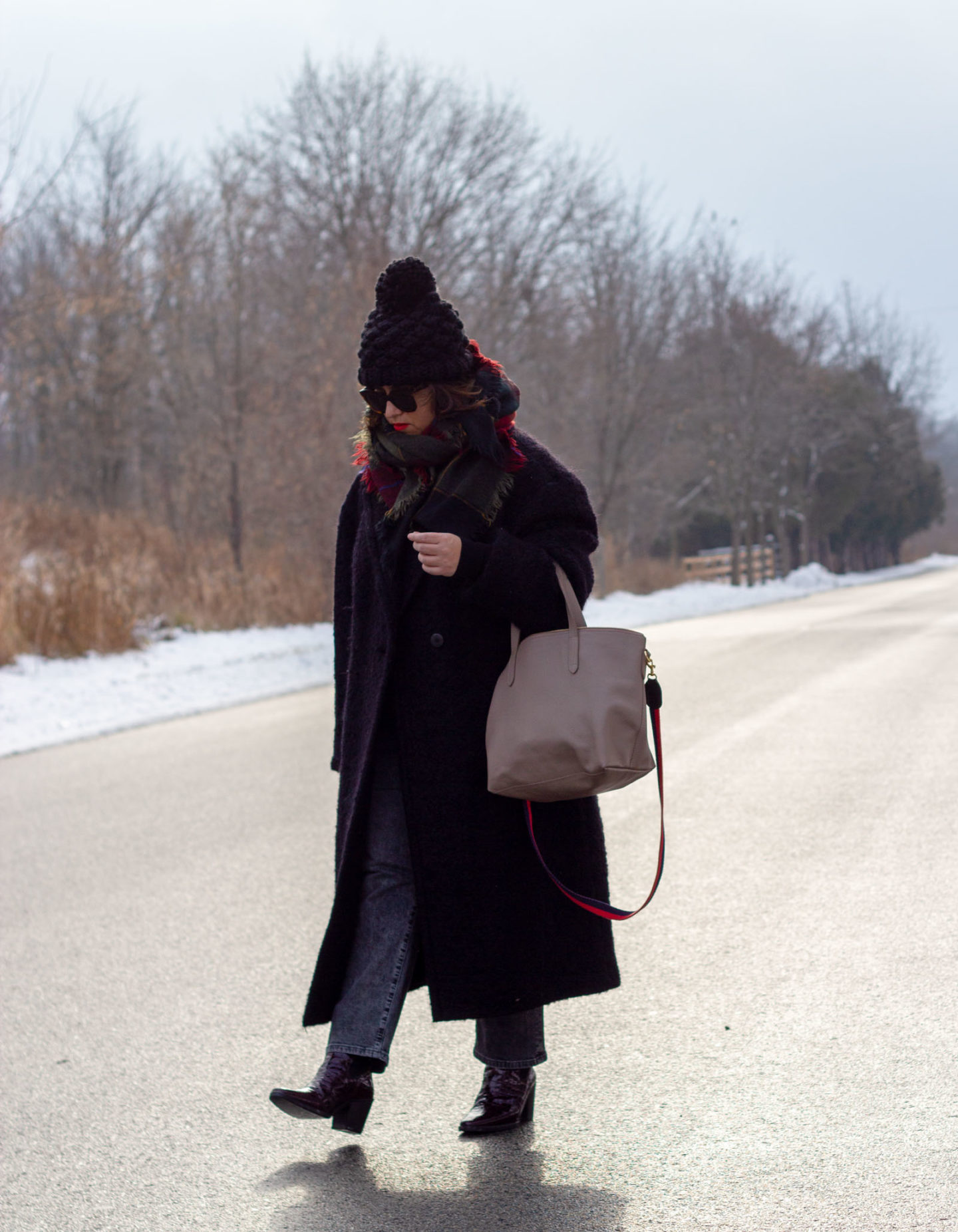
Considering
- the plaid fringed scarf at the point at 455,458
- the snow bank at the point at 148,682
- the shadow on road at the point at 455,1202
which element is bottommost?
the shadow on road at the point at 455,1202

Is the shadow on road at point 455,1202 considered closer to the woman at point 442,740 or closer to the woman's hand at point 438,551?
the woman at point 442,740

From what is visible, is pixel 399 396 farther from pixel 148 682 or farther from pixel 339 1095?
pixel 148 682

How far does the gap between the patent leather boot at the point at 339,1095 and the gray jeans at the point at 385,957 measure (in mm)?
40

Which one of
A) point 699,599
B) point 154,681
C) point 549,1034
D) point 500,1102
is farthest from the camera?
point 699,599

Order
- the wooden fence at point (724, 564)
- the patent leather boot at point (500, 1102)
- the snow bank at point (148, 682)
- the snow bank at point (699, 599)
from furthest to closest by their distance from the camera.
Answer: the wooden fence at point (724, 564), the snow bank at point (699, 599), the snow bank at point (148, 682), the patent leather boot at point (500, 1102)

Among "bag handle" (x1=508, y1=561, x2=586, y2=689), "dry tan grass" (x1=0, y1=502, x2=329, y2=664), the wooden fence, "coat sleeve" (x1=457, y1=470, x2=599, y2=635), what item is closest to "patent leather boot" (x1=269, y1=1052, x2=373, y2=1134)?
"bag handle" (x1=508, y1=561, x2=586, y2=689)

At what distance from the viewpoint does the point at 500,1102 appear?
3182mm

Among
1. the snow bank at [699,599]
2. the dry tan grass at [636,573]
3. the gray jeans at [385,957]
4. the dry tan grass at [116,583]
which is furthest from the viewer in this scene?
the dry tan grass at [636,573]

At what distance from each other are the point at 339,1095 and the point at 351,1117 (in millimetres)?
71

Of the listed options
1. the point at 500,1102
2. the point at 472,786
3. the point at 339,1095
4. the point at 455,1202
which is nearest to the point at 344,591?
the point at 472,786

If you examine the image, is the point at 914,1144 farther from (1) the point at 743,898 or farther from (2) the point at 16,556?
(2) the point at 16,556

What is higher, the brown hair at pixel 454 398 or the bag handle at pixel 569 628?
the brown hair at pixel 454 398

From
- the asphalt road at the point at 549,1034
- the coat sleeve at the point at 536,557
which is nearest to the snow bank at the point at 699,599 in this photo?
the asphalt road at the point at 549,1034

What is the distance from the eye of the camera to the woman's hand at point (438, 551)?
9.52 ft
